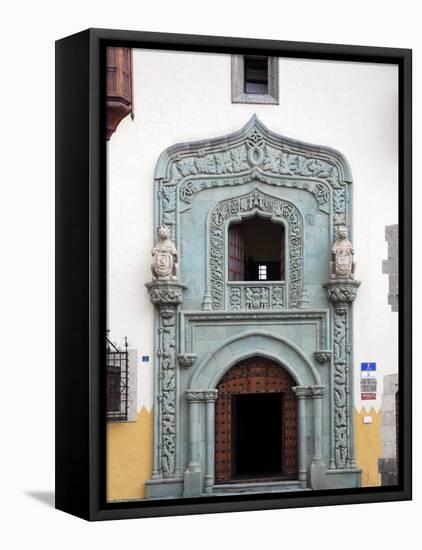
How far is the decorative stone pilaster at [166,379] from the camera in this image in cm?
1947

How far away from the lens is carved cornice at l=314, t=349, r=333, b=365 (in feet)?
66.1

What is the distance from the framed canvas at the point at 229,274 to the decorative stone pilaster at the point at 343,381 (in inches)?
0.9

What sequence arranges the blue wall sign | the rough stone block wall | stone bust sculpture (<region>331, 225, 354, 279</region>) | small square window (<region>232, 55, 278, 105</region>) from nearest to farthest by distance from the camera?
small square window (<region>232, 55, 278, 105</region>) → stone bust sculpture (<region>331, 225, 354, 279</region>) → the blue wall sign → the rough stone block wall

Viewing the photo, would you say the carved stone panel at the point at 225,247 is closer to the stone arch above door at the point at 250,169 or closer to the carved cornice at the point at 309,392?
the stone arch above door at the point at 250,169

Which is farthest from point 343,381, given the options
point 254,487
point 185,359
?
point 185,359

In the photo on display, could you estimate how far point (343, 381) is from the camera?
66.5 ft

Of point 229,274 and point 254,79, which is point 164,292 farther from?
point 254,79

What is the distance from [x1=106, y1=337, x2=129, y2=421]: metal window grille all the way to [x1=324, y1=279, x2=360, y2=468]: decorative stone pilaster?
2.57 metres

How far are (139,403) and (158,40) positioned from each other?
159 inches

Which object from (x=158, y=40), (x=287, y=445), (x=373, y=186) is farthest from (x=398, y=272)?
(x=158, y=40)

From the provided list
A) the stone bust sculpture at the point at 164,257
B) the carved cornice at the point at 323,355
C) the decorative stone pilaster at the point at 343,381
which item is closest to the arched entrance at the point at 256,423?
the carved cornice at the point at 323,355

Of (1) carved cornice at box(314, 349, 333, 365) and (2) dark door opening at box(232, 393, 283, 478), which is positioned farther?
(1) carved cornice at box(314, 349, 333, 365)

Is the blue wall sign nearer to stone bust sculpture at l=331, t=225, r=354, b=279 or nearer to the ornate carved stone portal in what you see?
the ornate carved stone portal

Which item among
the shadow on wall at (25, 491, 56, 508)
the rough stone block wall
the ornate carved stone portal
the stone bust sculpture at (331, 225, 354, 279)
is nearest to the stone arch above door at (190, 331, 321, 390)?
the ornate carved stone portal
